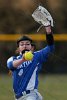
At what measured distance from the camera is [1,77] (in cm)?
1728

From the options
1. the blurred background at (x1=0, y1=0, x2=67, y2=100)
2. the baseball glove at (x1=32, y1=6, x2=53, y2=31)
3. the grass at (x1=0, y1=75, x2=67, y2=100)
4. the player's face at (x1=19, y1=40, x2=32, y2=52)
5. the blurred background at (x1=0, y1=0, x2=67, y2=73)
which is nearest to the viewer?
the player's face at (x1=19, y1=40, x2=32, y2=52)

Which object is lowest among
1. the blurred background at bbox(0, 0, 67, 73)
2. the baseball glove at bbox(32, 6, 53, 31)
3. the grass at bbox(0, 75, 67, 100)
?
the grass at bbox(0, 75, 67, 100)

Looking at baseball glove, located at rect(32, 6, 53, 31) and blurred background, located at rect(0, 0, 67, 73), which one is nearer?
baseball glove, located at rect(32, 6, 53, 31)

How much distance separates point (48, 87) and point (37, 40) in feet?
10.8

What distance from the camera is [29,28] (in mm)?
19797

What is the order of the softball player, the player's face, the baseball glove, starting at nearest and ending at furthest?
1. the player's face
2. the softball player
3. the baseball glove

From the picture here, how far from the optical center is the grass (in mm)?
13306

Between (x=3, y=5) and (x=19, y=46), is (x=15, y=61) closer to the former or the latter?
(x=19, y=46)

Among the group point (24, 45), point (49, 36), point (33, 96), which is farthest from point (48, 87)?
point (24, 45)

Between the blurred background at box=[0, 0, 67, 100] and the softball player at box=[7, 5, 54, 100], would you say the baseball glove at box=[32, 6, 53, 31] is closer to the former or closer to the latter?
the softball player at box=[7, 5, 54, 100]

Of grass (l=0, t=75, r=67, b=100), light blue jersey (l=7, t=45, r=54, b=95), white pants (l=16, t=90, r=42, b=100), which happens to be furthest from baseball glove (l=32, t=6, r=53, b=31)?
grass (l=0, t=75, r=67, b=100)

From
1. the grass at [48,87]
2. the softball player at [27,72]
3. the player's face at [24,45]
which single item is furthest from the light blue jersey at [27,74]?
the grass at [48,87]

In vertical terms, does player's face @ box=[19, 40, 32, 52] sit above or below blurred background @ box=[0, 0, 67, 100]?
above

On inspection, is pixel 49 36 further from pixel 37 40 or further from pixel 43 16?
pixel 37 40
